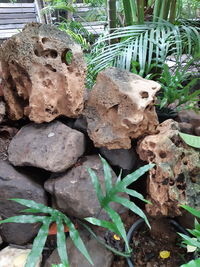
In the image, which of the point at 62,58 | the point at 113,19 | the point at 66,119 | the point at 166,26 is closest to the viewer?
the point at 62,58

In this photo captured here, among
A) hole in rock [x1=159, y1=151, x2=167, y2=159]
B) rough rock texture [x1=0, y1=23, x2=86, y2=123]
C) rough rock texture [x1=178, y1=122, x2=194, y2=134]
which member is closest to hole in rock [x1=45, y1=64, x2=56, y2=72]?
rough rock texture [x1=0, y1=23, x2=86, y2=123]

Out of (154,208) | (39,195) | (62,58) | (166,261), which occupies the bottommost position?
(166,261)

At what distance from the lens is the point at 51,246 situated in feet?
4.60

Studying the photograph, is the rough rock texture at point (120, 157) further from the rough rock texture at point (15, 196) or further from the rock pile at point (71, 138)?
the rough rock texture at point (15, 196)

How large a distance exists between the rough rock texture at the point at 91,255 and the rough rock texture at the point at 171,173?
1.19ft

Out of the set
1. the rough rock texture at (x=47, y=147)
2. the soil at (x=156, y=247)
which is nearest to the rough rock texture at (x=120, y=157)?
the rough rock texture at (x=47, y=147)

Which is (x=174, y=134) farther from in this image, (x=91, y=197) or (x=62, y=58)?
(x=62, y=58)

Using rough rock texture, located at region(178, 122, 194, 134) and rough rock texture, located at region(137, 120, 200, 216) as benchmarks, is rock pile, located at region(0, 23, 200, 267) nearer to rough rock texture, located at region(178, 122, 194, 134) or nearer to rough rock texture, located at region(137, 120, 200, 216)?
rough rock texture, located at region(137, 120, 200, 216)

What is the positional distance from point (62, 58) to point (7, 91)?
1.33 ft

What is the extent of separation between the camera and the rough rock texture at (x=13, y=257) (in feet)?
4.09

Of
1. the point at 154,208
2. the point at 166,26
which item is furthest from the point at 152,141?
the point at 166,26

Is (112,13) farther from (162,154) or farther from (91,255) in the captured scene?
(91,255)

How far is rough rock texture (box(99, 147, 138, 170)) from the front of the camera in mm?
1480

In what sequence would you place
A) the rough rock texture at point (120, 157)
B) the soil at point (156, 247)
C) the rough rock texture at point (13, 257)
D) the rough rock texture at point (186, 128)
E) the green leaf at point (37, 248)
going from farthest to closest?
the rough rock texture at point (186, 128) → the rough rock texture at point (120, 157) → the soil at point (156, 247) → the rough rock texture at point (13, 257) → the green leaf at point (37, 248)
